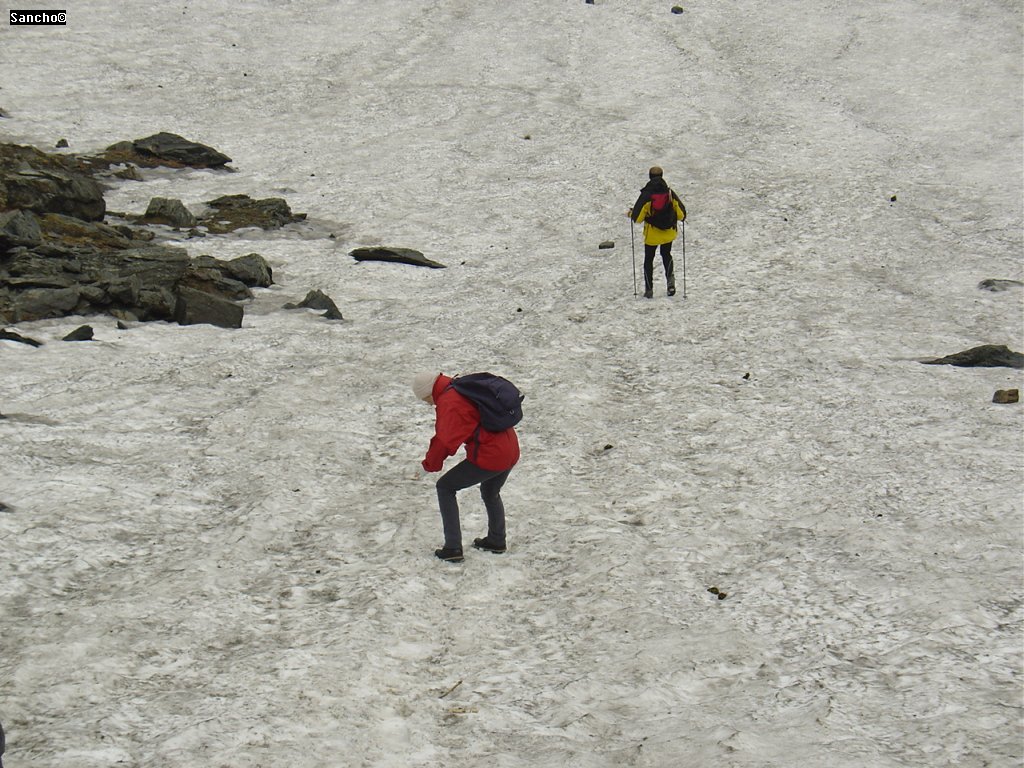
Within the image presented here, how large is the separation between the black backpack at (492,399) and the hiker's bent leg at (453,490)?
613 millimetres

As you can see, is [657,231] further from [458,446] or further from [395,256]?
[458,446]

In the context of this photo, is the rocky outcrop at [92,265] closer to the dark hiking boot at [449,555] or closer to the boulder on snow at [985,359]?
the dark hiking boot at [449,555]

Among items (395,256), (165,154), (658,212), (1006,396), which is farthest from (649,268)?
(165,154)

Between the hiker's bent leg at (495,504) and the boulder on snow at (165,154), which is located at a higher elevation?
the boulder on snow at (165,154)

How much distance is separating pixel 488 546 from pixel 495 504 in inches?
27.6

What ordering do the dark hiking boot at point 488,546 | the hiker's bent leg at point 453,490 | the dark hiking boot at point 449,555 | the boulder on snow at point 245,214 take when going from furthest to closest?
1. the boulder on snow at point 245,214
2. the dark hiking boot at point 488,546
3. the dark hiking boot at point 449,555
4. the hiker's bent leg at point 453,490

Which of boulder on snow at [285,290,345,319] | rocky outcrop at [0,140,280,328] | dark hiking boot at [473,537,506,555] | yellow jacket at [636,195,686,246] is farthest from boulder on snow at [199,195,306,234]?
dark hiking boot at [473,537,506,555]

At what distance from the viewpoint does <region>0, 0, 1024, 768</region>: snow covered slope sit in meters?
8.59

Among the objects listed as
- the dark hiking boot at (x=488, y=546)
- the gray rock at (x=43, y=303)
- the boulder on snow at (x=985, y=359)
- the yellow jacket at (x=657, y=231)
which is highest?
the yellow jacket at (x=657, y=231)

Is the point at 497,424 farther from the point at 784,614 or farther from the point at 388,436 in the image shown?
the point at 388,436

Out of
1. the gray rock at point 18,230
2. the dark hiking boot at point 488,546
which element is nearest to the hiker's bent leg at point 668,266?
the dark hiking boot at point 488,546

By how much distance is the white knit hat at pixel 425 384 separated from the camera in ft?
33.1

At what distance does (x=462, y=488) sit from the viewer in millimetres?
11086

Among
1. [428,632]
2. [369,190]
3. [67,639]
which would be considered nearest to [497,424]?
[428,632]
